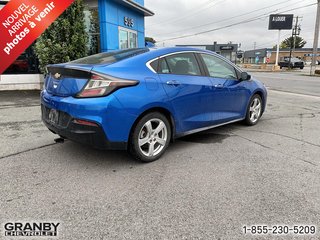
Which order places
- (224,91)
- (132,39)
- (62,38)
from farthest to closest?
(132,39), (62,38), (224,91)

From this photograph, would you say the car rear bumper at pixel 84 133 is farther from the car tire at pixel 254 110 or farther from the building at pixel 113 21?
the building at pixel 113 21

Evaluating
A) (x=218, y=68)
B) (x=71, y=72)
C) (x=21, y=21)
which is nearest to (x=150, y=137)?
(x=71, y=72)

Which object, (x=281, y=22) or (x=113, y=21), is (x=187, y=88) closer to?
(x=113, y=21)

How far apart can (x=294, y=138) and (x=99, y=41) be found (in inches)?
357

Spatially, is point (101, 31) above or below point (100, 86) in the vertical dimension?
above

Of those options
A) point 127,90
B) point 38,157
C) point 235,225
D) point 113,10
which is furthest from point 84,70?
Answer: point 113,10

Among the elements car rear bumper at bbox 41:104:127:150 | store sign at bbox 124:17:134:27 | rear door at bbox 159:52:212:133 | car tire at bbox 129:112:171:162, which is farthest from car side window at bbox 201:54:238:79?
store sign at bbox 124:17:134:27

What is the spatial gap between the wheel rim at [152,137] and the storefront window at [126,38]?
9.56m

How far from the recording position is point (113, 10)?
36.9ft

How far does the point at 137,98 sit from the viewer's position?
319 centimetres

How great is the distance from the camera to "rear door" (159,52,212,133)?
3.64 m

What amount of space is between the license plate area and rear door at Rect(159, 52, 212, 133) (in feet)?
4.67

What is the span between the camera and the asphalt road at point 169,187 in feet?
7.68

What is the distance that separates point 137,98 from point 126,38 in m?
10.5
